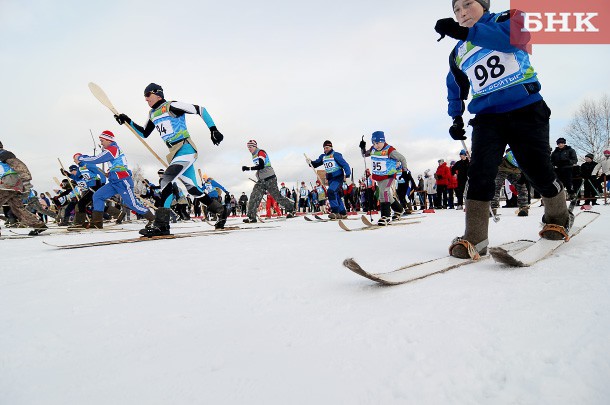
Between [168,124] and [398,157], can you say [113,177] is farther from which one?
[398,157]

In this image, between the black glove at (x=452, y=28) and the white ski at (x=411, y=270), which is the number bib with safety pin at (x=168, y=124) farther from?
the white ski at (x=411, y=270)

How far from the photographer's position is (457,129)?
280 centimetres

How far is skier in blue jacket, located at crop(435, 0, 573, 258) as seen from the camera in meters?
2.34

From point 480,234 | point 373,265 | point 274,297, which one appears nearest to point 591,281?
point 480,234

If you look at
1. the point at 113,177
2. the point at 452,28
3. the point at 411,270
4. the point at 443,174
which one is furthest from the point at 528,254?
the point at 443,174

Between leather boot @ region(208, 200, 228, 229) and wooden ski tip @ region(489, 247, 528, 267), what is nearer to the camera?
wooden ski tip @ region(489, 247, 528, 267)

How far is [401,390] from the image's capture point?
773 mm

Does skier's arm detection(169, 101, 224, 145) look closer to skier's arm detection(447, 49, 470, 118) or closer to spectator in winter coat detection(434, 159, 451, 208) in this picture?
skier's arm detection(447, 49, 470, 118)

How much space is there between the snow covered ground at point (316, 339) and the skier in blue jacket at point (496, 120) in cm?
49

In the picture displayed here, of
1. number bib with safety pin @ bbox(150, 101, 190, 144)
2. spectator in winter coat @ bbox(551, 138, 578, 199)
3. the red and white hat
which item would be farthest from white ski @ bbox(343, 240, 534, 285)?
spectator in winter coat @ bbox(551, 138, 578, 199)

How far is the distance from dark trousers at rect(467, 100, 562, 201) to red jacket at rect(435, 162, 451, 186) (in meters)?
11.2

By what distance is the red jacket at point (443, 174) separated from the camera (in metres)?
13.2

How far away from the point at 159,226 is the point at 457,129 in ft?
13.8

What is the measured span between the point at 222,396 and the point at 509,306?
40.7 inches
